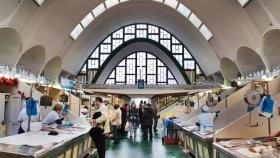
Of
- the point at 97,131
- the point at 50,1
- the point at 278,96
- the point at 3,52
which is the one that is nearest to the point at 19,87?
the point at 3,52

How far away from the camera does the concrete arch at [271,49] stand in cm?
1480

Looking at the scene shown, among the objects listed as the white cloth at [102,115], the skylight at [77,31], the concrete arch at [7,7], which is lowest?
the white cloth at [102,115]

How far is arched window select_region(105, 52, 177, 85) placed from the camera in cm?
3525

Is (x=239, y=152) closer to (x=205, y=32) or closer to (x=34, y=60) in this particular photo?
(x=34, y=60)

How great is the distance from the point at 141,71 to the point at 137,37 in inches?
147

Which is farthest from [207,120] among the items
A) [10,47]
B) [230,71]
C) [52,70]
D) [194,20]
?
[194,20]

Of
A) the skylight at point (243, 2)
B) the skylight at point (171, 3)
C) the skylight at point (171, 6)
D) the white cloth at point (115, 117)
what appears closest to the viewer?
the white cloth at point (115, 117)

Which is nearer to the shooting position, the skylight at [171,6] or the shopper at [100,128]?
the shopper at [100,128]

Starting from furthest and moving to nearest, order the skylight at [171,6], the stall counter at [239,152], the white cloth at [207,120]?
the skylight at [171,6]
the white cloth at [207,120]
the stall counter at [239,152]

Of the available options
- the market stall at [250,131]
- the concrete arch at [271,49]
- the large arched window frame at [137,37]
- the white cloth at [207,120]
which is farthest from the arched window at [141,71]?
the market stall at [250,131]

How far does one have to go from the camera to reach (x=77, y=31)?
956 inches

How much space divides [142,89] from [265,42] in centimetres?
1397

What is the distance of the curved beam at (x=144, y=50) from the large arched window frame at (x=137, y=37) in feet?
1.77

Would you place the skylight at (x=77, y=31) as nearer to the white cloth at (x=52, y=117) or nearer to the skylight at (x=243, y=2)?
the skylight at (x=243, y=2)
